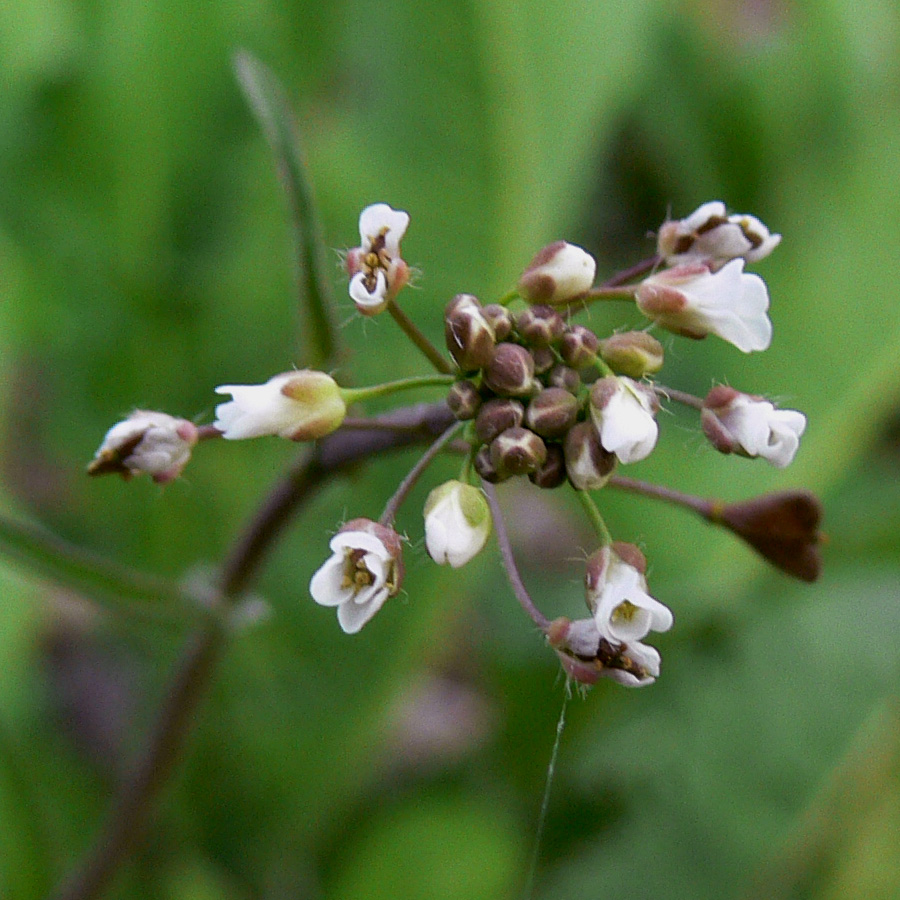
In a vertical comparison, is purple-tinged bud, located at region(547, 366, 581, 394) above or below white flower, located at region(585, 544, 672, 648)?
above

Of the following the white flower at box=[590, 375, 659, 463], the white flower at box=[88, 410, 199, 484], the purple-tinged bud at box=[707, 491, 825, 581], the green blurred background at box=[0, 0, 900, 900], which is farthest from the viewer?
the green blurred background at box=[0, 0, 900, 900]

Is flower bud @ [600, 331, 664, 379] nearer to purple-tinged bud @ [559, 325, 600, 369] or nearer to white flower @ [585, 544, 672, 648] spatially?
purple-tinged bud @ [559, 325, 600, 369]

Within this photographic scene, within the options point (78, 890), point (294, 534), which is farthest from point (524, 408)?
point (294, 534)

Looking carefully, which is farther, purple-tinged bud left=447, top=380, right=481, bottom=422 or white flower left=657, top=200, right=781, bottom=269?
white flower left=657, top=200, right=781, bottom=269

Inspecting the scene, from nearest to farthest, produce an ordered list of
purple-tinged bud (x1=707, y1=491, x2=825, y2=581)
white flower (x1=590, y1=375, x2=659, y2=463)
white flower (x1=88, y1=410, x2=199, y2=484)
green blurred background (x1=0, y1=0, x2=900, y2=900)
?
white flower (x1=590, y1=375, x2=659, y2=463)
white flower (x1=88, y1=410, x2=199, y2=484)
purple-tinged bud (x1=707, y1=491, x2=825, y2=581)
green blurred background (x1=0, y1=0, x2=900, y2=900)

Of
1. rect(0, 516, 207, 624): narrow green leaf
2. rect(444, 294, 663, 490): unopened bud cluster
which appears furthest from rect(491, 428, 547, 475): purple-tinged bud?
rect(0, 516, 207, 624): narrow green leaf

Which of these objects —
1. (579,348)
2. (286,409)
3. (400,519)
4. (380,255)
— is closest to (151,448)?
(286,409)
